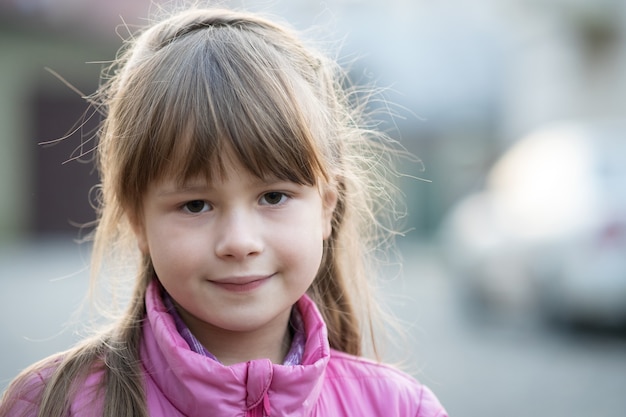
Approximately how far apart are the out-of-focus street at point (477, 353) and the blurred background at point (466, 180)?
0.03 meters

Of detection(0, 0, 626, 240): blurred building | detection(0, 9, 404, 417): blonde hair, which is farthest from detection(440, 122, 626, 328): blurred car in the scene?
detection(0, 9, 404, 417): blonde hair

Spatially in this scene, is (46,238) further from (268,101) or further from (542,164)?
(268,101)

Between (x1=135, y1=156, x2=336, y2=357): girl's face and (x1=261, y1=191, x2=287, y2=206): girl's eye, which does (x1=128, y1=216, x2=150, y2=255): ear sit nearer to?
(x1=135, y1=156, x2=336, y2=357): girl's face

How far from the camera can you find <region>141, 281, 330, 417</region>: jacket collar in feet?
6.54

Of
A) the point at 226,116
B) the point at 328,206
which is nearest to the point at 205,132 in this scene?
the point at 226,116

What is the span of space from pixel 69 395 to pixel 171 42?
79 cm

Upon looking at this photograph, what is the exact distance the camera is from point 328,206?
2.33 meters

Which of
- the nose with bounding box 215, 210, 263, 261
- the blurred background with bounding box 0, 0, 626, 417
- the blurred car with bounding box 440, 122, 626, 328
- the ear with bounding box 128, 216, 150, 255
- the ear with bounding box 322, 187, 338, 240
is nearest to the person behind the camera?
the nose with bounding box 215, 210, 263, 261

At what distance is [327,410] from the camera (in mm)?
2172

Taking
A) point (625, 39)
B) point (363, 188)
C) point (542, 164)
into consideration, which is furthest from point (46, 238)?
point (363, 188)

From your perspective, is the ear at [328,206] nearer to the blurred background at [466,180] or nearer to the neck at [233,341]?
the neck at [233,341]

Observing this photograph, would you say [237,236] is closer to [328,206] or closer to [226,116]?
[226,116]

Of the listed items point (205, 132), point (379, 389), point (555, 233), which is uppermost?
point (205, 132)

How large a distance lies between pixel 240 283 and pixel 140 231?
0.99ft
